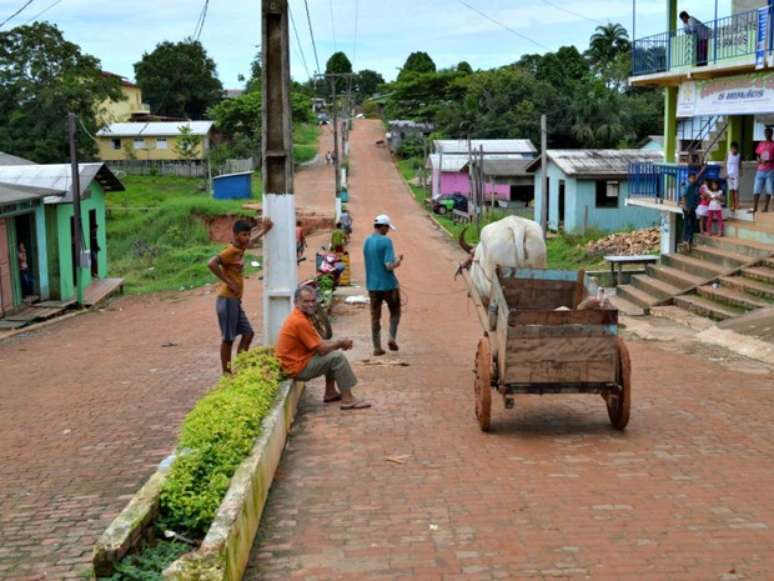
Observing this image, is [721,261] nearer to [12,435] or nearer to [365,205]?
[12,435]

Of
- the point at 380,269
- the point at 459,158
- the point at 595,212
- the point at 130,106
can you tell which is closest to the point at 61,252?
the point at 380,269

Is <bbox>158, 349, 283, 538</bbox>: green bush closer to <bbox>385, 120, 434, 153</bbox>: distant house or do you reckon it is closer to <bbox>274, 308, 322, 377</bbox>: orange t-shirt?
<bbox>274, 308, 322, 377</bbox>: orange t-shirt

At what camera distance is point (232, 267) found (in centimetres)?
925

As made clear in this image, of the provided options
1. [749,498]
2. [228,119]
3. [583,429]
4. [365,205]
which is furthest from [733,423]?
[228,119]

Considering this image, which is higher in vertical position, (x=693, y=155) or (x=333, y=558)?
(x=693, y=155)

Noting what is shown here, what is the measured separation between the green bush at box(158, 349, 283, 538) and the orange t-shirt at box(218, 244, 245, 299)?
147 centimetres

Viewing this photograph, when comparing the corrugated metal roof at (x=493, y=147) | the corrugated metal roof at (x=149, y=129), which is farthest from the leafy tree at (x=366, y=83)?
the corrugated metal roof at (x=493, y=147)

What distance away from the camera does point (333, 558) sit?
5.16 m

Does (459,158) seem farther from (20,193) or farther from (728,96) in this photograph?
(20,193)

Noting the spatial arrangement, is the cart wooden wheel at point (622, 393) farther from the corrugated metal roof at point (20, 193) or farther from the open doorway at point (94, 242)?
the open doorway at point (94, 242)

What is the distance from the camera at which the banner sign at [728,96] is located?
18.1 metres

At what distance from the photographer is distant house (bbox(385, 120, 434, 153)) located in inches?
3000

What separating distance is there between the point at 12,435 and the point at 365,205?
42390 mm

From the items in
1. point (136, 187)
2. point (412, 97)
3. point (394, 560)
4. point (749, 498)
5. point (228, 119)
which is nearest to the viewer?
point (394, 560)
